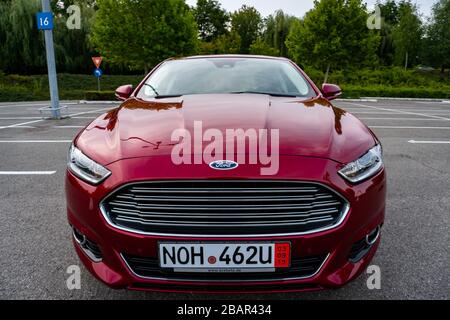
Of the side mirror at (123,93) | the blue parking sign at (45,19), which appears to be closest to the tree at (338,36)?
the blue parking sign at (45,19)

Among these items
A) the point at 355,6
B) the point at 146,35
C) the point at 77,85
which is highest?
the point at 355,6

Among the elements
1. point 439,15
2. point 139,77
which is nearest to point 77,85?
point 139,77

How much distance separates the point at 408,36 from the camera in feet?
127

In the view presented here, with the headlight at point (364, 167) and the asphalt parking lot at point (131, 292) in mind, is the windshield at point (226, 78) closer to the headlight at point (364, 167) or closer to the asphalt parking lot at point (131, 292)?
the headlight at point (364, 167)

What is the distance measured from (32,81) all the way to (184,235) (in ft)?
84.1

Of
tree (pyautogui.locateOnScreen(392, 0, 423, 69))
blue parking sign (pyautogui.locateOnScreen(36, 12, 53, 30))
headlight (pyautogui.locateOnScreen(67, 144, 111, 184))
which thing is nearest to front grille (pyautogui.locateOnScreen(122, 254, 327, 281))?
headlight (pyautogui.locateOnScreen(67, 144, 111, 184))

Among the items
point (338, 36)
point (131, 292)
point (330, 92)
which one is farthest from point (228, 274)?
Result: point (338, 36)

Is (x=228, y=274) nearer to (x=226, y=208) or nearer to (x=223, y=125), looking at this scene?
(x=226, y=208)

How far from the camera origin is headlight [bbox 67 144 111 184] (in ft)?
5.79

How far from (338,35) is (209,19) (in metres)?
31.6

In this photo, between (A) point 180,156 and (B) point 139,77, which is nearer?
(A) point 180,156

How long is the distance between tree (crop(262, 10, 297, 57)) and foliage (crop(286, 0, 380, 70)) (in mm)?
15831
